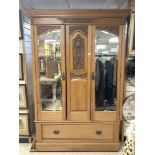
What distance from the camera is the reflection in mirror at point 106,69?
286 centimetres

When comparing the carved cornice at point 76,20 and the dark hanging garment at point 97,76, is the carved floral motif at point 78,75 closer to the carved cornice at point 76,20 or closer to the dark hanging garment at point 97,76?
the dark hanging garment at point 97,76

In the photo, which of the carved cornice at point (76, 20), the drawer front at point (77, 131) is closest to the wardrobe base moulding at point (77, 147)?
the drawer front at point (77, 131)

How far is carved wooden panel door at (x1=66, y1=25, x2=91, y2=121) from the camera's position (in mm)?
2773

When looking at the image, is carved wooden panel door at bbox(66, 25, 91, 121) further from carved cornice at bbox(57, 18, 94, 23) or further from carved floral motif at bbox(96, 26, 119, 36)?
carved floral motif at bbox(96, 26, 119, 36)

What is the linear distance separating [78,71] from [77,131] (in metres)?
0.87

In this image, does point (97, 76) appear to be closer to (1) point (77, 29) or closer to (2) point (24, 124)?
(1) point (77, 29)

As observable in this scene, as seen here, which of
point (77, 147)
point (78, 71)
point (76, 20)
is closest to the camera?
point (76, 20)

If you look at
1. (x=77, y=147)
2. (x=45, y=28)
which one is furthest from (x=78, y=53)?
(x=77, y=147)

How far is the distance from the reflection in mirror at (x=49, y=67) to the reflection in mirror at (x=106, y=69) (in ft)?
1.79

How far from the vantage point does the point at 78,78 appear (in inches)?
113

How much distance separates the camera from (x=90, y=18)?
2.73 meters

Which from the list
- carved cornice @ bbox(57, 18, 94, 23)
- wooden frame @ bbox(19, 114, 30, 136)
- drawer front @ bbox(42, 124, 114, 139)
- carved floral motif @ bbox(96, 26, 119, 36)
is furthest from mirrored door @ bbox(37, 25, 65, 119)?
carved floral motif @ bbox(96, 26, 119, 36)
